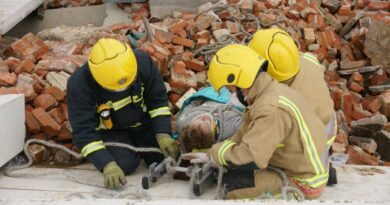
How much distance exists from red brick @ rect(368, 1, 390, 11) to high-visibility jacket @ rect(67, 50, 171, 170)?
13.6ft

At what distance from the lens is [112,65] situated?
3953mm

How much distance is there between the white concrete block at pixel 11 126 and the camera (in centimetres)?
433

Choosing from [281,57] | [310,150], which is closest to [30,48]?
[281,57]

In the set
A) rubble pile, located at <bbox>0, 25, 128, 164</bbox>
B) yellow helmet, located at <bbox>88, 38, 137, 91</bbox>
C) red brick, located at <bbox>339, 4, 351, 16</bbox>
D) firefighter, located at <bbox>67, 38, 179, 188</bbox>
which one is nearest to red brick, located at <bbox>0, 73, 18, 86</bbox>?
rubble pile, located at <bbox>0, 25, 128, 164</bbox>

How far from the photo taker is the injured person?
4.13m

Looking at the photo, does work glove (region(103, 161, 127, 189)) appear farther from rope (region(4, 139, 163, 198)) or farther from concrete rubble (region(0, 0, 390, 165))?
concrete rubble (region(0, 0, 390, 165))

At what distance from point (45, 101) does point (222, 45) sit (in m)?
1.94

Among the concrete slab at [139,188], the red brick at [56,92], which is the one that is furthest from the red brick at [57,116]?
the concrete slab at [139,188]

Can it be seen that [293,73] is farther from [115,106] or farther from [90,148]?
[90,148]

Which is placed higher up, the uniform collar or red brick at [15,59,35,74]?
the uniform collar

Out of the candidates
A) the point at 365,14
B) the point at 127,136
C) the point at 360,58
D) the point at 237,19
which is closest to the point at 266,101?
the point at 127,136

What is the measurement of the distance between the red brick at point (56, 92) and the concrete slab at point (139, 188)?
0.73m

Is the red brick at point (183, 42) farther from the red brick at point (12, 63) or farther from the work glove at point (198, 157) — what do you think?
the work glove at point (198, 157)

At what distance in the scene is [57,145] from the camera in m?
4.72
